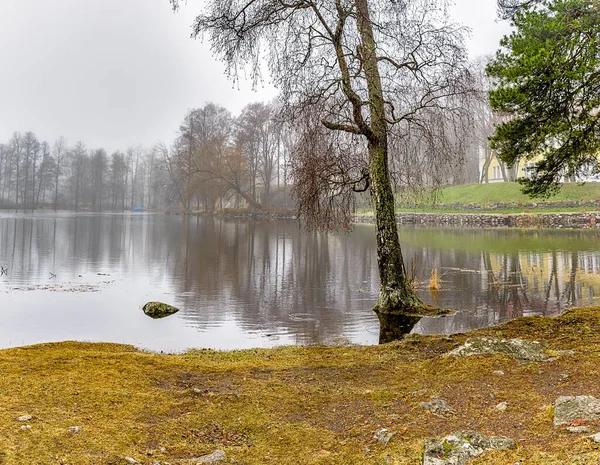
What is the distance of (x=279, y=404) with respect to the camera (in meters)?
5.16

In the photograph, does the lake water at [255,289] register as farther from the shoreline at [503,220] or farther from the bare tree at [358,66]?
the shoreline at [503,220]

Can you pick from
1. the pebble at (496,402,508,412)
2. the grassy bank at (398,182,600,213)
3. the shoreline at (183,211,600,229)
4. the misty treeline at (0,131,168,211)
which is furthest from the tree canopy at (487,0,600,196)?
the misty treeline at (0,131,168,211)

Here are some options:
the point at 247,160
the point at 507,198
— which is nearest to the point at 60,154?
the point at 247,160

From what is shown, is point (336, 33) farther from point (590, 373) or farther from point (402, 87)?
point (590, 373)

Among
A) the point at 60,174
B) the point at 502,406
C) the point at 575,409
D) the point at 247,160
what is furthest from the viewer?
the point at 60,174

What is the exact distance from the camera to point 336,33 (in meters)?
11.2

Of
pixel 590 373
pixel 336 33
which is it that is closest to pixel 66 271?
pixel 336 33

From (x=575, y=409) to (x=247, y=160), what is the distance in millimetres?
69583

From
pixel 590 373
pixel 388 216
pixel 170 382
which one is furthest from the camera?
pixel 388 216

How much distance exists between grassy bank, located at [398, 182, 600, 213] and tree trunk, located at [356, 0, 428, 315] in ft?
106

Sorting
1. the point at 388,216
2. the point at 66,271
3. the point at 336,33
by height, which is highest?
the point at 336,33

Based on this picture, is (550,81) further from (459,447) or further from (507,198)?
(507,198)

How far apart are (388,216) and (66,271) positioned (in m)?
15.2

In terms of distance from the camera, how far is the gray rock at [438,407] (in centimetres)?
457
